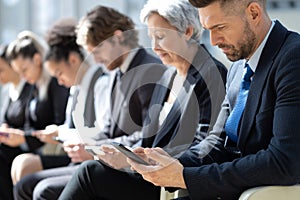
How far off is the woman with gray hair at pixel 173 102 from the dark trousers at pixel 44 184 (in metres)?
0.36

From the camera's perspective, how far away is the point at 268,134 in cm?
180

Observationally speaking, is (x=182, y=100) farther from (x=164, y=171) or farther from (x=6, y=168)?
(x=6, y=168)

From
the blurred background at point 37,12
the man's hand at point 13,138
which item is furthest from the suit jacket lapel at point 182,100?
the blurred background at point 37,12

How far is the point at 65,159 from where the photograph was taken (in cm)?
327

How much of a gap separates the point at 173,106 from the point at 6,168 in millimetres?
1684

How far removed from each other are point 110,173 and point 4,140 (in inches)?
60.7

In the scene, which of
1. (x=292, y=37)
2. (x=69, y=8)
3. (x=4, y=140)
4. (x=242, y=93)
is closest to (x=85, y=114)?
(x=4, y=140)

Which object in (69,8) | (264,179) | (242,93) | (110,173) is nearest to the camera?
(264,179)

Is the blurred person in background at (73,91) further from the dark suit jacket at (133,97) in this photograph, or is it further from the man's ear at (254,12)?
the man's ear at (254,12)

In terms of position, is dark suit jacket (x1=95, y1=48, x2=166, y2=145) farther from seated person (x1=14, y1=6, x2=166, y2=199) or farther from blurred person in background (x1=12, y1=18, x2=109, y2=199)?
blurred person in background (x1=12, y1=18, x2=109, y2=199)

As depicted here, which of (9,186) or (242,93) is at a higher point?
(242,93)

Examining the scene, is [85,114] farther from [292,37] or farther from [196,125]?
[292,37]

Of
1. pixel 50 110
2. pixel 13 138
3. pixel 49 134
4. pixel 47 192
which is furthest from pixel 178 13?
pixel 13 138

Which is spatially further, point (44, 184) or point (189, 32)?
point (44, 184)
